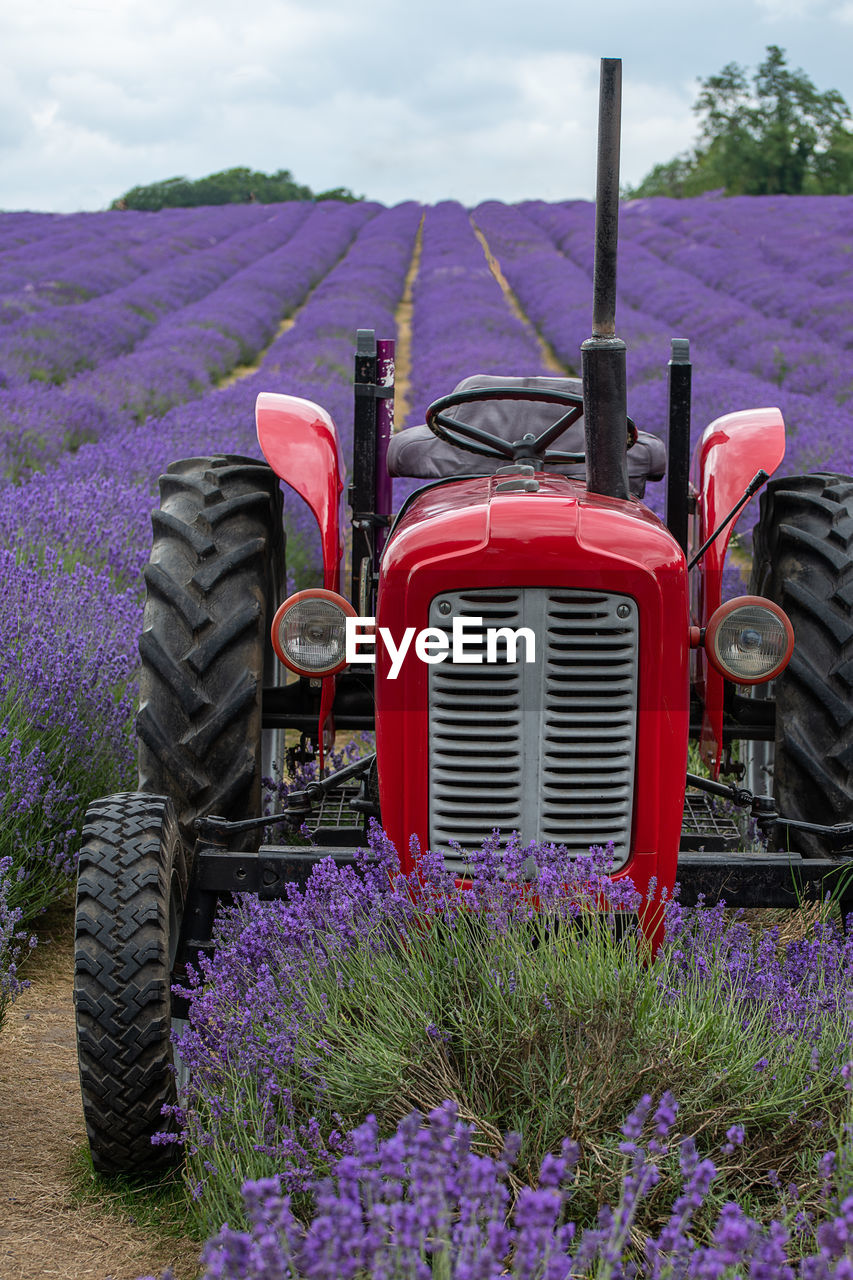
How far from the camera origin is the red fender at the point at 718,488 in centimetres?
336

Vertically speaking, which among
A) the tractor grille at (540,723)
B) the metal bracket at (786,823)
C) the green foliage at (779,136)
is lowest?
the metal bracket at (786,823)

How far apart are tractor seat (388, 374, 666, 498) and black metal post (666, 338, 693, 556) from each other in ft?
0.93

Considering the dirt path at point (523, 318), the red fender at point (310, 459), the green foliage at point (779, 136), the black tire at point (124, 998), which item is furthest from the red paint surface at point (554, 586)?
the green foliage at point (779, 136)

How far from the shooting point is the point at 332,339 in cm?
1714

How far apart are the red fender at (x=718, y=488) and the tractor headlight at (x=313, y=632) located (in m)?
0.92

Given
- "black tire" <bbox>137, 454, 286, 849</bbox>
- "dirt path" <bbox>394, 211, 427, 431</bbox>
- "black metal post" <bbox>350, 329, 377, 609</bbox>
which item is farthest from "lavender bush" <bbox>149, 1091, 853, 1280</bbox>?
"dirt path" <bbox>394, 211, 427, 431</bbox>

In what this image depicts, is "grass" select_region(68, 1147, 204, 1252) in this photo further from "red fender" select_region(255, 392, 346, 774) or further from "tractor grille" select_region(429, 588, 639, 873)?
"red fender" select_region(255, 392, 346, 774)

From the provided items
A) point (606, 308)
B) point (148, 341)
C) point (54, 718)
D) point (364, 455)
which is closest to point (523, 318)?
point (148, 341)

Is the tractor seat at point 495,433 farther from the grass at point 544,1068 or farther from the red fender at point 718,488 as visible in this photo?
the grass at point 544,1068

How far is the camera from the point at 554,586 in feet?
8.50

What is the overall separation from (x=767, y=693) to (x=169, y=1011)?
212cm

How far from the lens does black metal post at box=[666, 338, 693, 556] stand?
11.7 feet

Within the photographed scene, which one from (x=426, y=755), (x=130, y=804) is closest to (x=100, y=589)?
(x=130, y=804)

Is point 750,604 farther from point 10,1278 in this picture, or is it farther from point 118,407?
point 118,407
